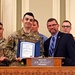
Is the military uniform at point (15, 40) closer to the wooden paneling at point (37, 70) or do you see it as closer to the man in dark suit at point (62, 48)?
the man in dark suit at point (62, 48)

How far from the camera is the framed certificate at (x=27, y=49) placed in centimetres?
302

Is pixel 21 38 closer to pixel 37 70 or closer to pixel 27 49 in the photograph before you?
pixel 27 49

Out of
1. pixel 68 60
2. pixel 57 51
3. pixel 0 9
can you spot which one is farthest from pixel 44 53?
pixel 0 9

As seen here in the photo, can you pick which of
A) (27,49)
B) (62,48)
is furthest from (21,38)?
(62,48)

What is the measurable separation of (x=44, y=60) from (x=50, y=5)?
8.53ft

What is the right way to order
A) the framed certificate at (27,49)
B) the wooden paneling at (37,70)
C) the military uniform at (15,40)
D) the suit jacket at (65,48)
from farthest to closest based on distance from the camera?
1. the suit jacket at (65,48)
2. the military uniform at (15,40)
3. the framed certificate at (27,49)
4. the wooden paneling at (37,70)

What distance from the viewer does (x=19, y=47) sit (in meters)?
3.04

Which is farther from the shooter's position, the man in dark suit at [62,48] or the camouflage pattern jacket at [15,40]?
the man in dark suit at [62,48]

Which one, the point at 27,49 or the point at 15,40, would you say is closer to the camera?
the point at 27,49

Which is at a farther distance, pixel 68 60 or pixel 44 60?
pixel 68 60

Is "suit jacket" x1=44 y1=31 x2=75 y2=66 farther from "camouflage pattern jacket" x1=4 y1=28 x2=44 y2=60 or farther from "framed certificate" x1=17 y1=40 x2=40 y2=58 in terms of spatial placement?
"framed certificate" x1=17 y1=40 x2=40 y2=58

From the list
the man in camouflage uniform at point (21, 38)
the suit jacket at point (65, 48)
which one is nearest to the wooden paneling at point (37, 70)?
the man in camouflage uniform at point (21, 38)

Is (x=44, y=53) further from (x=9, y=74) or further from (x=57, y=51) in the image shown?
(x=9, y=74)

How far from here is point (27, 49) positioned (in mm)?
3031
